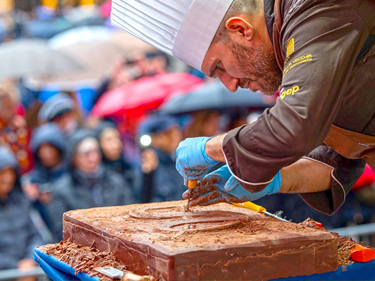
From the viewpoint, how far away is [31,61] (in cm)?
678

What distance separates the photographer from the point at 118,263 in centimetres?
223

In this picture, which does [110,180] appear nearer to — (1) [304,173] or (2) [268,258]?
(1) [304,173]

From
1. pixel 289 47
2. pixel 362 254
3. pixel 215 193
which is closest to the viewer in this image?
pixel 289 47

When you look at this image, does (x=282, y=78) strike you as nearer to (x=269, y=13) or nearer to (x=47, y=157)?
(x=269, y=13)

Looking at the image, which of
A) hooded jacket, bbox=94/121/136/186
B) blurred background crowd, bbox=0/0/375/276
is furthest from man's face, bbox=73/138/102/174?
hooded jacket, bbox=94/121/136/186

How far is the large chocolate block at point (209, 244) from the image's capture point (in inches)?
77.0

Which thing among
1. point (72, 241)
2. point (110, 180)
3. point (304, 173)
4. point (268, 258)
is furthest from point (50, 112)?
point (268, 258)

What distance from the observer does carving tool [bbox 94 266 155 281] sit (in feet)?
6.37

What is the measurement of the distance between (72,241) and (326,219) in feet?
11.5

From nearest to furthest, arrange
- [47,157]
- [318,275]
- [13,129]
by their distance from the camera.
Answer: [318,275] < [47,157] < [13,129]

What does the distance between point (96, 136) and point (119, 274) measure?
366 cm

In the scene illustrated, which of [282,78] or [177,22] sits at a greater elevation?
[177,22]

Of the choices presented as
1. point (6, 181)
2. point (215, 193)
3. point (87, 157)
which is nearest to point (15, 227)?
point (6, 181)

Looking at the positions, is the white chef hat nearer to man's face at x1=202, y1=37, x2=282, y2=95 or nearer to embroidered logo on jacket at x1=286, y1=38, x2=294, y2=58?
man's face at x1=202, y1=37, x2=282, y2=95
